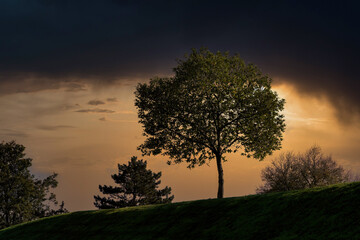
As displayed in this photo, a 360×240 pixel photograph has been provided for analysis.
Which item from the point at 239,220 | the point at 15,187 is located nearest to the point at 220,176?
the point at 239,220

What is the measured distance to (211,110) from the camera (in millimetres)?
39344

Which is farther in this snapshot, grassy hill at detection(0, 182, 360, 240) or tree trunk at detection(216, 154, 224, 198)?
tree trunk at detection(216, 154, 224, 198)

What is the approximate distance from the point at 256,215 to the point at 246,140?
19.3 meters

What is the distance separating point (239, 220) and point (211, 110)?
18.9 m

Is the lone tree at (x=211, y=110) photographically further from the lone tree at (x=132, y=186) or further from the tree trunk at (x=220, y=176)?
the lone tree at (x=132, y=186)

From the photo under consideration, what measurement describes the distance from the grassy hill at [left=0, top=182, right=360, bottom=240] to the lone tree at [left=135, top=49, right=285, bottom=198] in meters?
11.1

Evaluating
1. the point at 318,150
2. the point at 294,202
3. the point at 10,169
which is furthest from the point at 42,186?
the point at 294,202

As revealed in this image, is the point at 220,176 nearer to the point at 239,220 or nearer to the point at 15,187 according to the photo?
the point at 239,220

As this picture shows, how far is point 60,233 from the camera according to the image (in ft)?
107

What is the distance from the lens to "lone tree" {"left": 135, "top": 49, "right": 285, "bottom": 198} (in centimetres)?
3941

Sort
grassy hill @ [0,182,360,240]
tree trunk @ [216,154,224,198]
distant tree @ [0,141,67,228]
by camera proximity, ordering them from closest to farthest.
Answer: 1. grassy hill @ [0,182,360,240]
2. tree trunk @ [216,154,224,198]
3. distant tree @ [0,141,67,228]

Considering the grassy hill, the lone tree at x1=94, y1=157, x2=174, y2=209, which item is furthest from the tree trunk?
the lone tree at x1=94, y1=157, x2=174, y2=209

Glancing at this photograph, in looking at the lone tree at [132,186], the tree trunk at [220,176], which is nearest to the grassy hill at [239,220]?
the tree trunk at [220,176]

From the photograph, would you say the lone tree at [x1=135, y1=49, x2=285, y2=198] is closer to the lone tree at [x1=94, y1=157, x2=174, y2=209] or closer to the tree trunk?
the tree trunk
